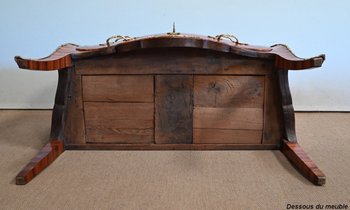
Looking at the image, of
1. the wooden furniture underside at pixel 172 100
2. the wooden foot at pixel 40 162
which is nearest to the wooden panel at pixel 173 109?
the wooden furniture underside at pixel 172 100

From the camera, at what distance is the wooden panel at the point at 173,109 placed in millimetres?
1476

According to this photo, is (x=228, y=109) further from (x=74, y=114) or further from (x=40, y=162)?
(x=40, y=162)

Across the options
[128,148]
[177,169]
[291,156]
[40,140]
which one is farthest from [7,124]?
[291,156]

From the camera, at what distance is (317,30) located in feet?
7.03

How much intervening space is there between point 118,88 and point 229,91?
1.60 feet

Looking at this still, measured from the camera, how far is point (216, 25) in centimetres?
215

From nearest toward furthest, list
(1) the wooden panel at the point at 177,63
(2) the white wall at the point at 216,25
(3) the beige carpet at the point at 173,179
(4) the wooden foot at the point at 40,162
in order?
(3) the beige carpet at the point at 173,179
(4) the wooden foot at the point at 40,162
(1) the wooden panel at the point at 177,63
(2) the white wall at the point at 216,25

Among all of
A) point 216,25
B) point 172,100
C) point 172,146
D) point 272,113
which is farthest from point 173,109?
point 216,25

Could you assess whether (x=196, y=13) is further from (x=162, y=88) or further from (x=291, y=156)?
(x=291, y=156)

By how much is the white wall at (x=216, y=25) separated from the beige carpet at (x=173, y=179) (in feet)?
2.06

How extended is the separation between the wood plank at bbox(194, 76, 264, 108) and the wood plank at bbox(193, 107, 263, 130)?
0.07 feet

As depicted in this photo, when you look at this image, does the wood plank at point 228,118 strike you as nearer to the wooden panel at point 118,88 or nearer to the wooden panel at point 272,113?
the wooden panel at point 272,113

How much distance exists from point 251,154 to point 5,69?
68.5 inches

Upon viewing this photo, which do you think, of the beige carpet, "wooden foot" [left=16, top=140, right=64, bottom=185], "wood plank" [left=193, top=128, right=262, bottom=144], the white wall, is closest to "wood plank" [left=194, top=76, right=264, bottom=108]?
"wood plank" [left=193, top=128, right=262, bottom=144]
